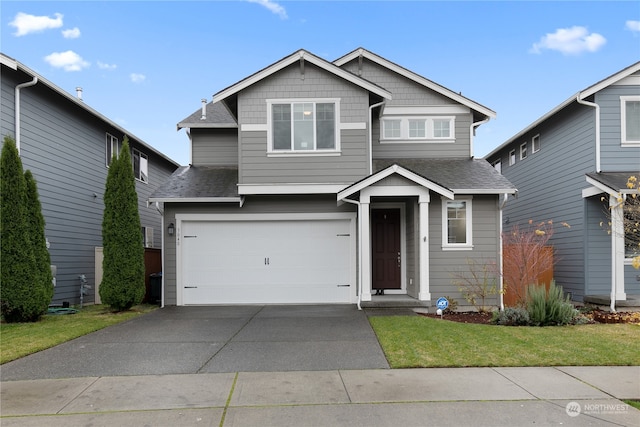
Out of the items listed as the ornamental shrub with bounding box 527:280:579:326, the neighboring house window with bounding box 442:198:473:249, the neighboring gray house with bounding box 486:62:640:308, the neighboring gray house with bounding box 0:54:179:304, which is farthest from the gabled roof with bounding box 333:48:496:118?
the neighboring gray house with bounding box 0:54:179:304

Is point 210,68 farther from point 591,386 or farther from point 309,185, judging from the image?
point 591,386

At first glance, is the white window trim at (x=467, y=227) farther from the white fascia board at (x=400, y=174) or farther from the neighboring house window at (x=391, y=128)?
the neighboring house window at (x=391, y=128)

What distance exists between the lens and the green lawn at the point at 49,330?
24.1ft

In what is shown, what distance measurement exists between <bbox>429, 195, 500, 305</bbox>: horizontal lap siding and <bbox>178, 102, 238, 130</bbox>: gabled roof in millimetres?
6139

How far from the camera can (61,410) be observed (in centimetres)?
470

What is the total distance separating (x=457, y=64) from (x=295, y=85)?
7.59 meters

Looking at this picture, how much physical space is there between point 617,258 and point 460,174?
4.36 metres

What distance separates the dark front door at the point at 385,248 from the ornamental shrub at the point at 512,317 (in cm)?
368

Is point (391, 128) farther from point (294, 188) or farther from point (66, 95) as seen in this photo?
point (66, 95)

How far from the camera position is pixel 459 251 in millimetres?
11812

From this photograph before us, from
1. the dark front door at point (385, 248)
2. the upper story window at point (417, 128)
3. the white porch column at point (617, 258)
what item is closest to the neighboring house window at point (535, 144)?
the upper story window at point (417, 128)

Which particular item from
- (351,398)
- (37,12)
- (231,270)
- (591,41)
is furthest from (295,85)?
(591,41)

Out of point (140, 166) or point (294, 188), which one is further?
point (140, 166)

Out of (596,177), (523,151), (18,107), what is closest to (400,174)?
(596,177)
